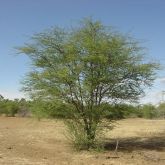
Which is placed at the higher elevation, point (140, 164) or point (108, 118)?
point (108, 118)

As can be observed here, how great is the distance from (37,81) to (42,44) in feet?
6.14

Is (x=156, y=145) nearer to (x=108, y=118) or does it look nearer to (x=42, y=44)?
(x=108, y=118)

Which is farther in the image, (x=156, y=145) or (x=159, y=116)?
(x=159, y=116)

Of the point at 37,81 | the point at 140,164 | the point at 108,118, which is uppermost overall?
the point at 37,81

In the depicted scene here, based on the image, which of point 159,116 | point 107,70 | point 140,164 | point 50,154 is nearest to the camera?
point 140,164

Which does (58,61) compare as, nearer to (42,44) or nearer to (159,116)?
(42,44)

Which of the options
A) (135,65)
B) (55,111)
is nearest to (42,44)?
(55,111)

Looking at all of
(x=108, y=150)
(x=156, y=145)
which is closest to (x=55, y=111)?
(x=108, y=150)

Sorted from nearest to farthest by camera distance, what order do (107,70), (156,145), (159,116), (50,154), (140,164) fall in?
(140,164), (50,154), (107,70), (156,145), (159,116)

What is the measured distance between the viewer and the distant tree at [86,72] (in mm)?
19359

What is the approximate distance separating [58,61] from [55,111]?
8.08ft

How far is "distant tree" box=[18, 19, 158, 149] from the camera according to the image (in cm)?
1936

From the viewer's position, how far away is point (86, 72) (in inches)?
770

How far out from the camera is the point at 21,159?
16.6 metres
